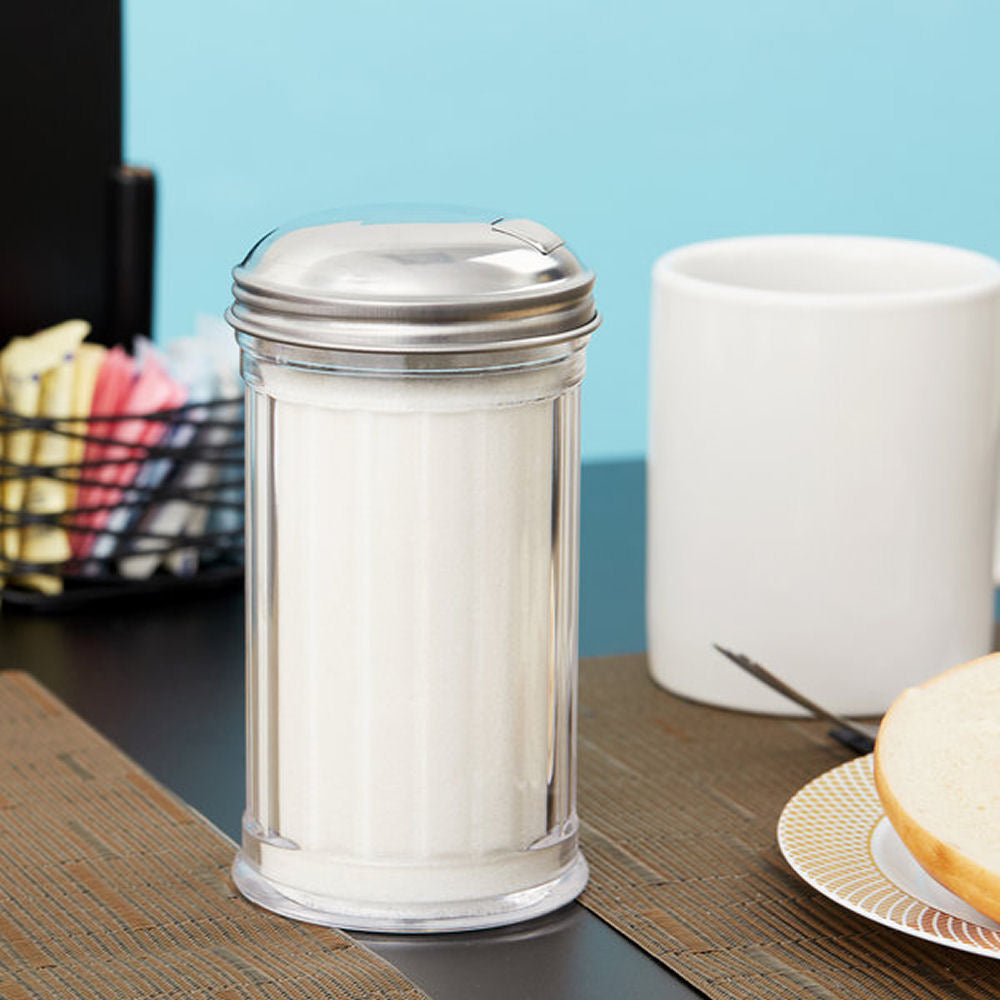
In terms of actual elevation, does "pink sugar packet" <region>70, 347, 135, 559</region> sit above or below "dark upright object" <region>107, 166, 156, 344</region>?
below

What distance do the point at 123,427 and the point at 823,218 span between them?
146 centimetres

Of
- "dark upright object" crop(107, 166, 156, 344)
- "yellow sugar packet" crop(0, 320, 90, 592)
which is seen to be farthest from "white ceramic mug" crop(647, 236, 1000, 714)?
"dark upright object" crop(107, 166, 156, 344)

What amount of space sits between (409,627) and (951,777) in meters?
0.18

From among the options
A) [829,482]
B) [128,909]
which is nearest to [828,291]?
[829,482]

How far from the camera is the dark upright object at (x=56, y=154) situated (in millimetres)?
1138

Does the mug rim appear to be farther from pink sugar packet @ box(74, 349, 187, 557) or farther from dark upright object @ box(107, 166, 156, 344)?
dark upright object @ box(107, 166, 156, 344)

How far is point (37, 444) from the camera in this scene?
97 cm

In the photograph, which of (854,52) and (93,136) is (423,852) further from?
(854,52)

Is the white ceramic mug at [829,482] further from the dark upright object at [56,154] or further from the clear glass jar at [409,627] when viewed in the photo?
the dark upright object at [56,154]

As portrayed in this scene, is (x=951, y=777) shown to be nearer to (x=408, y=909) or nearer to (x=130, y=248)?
(x=408, y=909)

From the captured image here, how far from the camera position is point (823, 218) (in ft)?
7.43

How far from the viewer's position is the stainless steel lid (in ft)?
1.79

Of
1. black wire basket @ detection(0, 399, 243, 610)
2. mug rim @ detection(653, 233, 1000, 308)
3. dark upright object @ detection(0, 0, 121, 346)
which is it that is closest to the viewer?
mug rim @ detection(653, 233, 1000, 308)

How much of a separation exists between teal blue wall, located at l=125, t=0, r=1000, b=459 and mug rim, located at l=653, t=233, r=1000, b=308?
111cm
